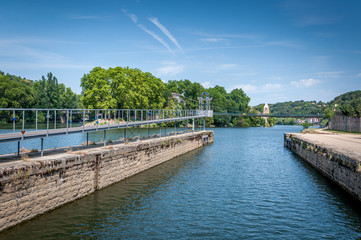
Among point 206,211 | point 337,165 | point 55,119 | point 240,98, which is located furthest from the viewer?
point 240,98

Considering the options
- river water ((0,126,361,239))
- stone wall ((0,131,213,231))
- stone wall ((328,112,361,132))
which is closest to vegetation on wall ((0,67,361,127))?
stone wall ((328,112,361,132))

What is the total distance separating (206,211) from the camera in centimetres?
1252

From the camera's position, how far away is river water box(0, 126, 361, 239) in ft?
33.4

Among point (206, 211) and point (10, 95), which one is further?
point (10, 95)

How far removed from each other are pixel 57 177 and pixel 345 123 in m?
49.8

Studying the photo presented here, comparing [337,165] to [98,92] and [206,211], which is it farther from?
[98,92]

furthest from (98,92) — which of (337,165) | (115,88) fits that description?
(337,165)

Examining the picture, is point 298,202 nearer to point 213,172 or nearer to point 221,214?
point 221,214

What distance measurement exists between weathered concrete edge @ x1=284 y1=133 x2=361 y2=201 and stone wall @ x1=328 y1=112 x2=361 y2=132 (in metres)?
21.9

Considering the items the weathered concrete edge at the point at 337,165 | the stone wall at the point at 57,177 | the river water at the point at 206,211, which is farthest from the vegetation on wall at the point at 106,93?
the stone wall at the point at 57,177

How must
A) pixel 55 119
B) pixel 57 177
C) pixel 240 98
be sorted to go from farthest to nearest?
pixel 240 98
pixel 55 119
pixel 57 177

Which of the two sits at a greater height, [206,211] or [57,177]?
[57,177]

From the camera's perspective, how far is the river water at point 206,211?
1020 centimetres

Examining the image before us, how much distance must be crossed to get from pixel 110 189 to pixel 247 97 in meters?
127
